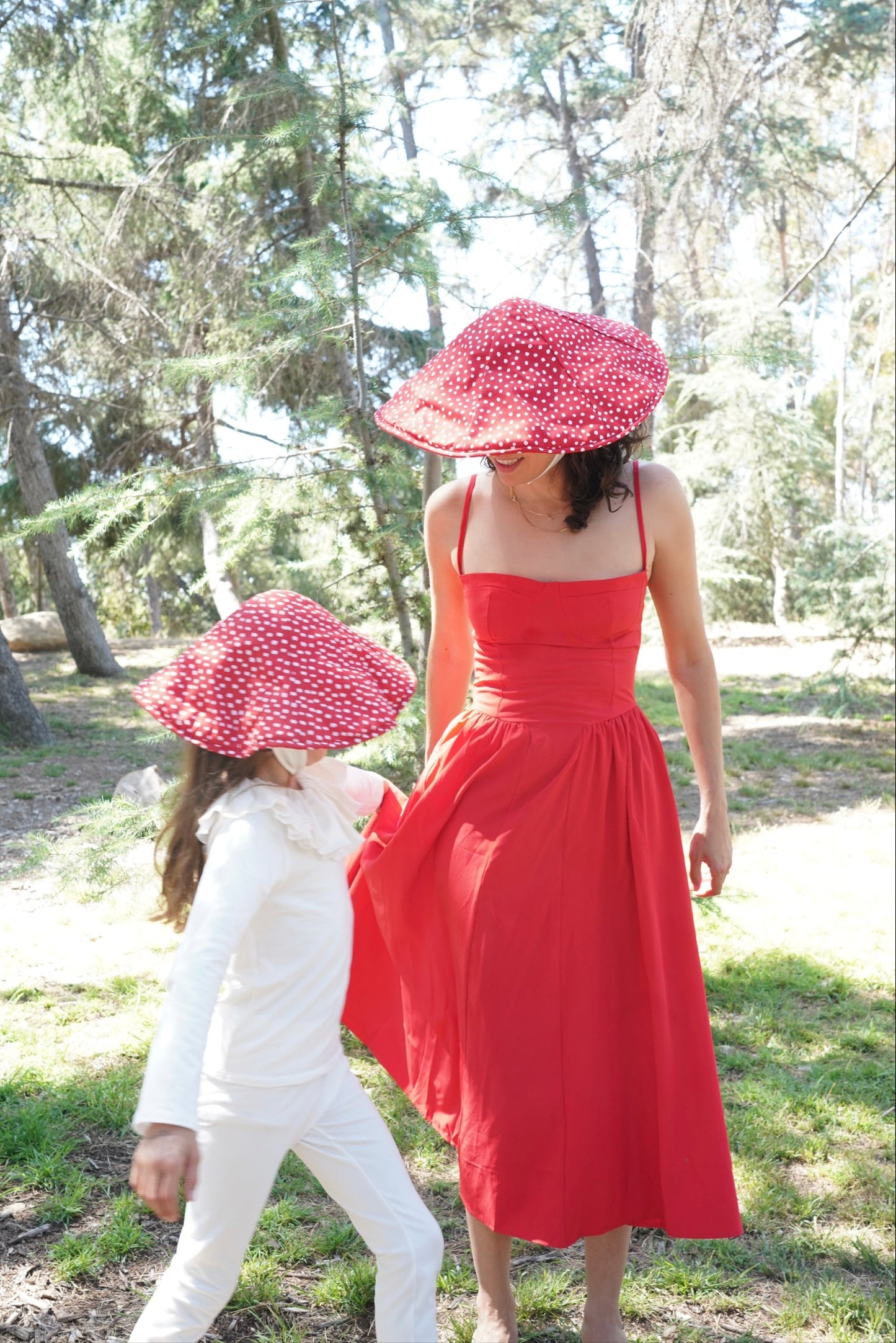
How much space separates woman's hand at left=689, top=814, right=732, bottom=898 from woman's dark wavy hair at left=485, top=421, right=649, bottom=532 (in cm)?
63

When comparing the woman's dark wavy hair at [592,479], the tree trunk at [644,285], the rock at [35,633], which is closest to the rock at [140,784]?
the woman's dark wavy hair at [592,479]

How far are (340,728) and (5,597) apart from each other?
17.3 m

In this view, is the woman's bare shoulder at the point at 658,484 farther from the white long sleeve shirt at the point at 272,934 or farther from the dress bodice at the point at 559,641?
the white long sleeve shirt at the point at 272,934

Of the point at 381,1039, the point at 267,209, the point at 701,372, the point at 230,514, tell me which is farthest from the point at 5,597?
the point at 381,1039

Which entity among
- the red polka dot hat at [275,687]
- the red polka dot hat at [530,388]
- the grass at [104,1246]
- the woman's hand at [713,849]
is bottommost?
the grass at [104,1246]

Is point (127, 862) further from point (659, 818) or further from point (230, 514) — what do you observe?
point (659, 818)

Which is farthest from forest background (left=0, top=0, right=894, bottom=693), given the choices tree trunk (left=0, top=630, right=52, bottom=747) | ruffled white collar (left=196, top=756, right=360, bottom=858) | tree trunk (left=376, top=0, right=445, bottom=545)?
ruffled white collar (left=196, top=756, right=360, bottom=858)

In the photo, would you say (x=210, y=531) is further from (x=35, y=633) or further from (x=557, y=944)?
(x=35, y=633)

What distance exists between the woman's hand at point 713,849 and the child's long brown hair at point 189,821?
94cm

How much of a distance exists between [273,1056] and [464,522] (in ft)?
3.29

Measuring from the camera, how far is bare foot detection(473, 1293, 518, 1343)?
6.59 ft

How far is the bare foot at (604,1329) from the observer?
1.99 metres

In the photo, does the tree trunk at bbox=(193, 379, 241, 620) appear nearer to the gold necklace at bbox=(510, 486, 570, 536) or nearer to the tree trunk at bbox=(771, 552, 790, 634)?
the gold necklace at bbox=(510, 486, 570, 536)

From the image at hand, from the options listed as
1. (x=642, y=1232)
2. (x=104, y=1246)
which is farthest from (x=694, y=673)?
(x=104, y=1246)
